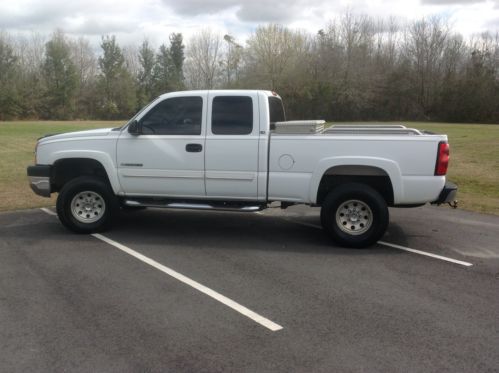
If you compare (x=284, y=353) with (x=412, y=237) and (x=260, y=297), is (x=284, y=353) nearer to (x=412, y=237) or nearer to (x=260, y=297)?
(x=260, y=297)

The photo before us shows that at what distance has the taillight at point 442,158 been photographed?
6422 millimetres

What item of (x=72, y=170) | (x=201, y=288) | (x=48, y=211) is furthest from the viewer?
(x=48, y=211)

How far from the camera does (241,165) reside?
6.93 meters

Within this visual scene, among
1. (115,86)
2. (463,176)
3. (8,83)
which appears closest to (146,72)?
(115,86)

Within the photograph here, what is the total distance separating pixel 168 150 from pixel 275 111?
5.56ft

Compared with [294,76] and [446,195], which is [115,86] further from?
[446,195]

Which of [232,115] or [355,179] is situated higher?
[232,115]

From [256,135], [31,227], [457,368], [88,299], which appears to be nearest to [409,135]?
[256,135]

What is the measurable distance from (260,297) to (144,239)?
111 inches

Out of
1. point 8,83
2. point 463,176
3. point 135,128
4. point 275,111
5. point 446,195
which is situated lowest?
point 463,176

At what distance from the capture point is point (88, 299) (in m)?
4.98

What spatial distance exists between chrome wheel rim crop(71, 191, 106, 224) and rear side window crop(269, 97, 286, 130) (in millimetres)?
2726

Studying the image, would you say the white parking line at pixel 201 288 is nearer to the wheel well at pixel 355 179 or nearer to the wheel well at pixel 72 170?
the wheel well at pixel 72 170

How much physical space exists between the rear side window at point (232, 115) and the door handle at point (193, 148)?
29 centimetres
